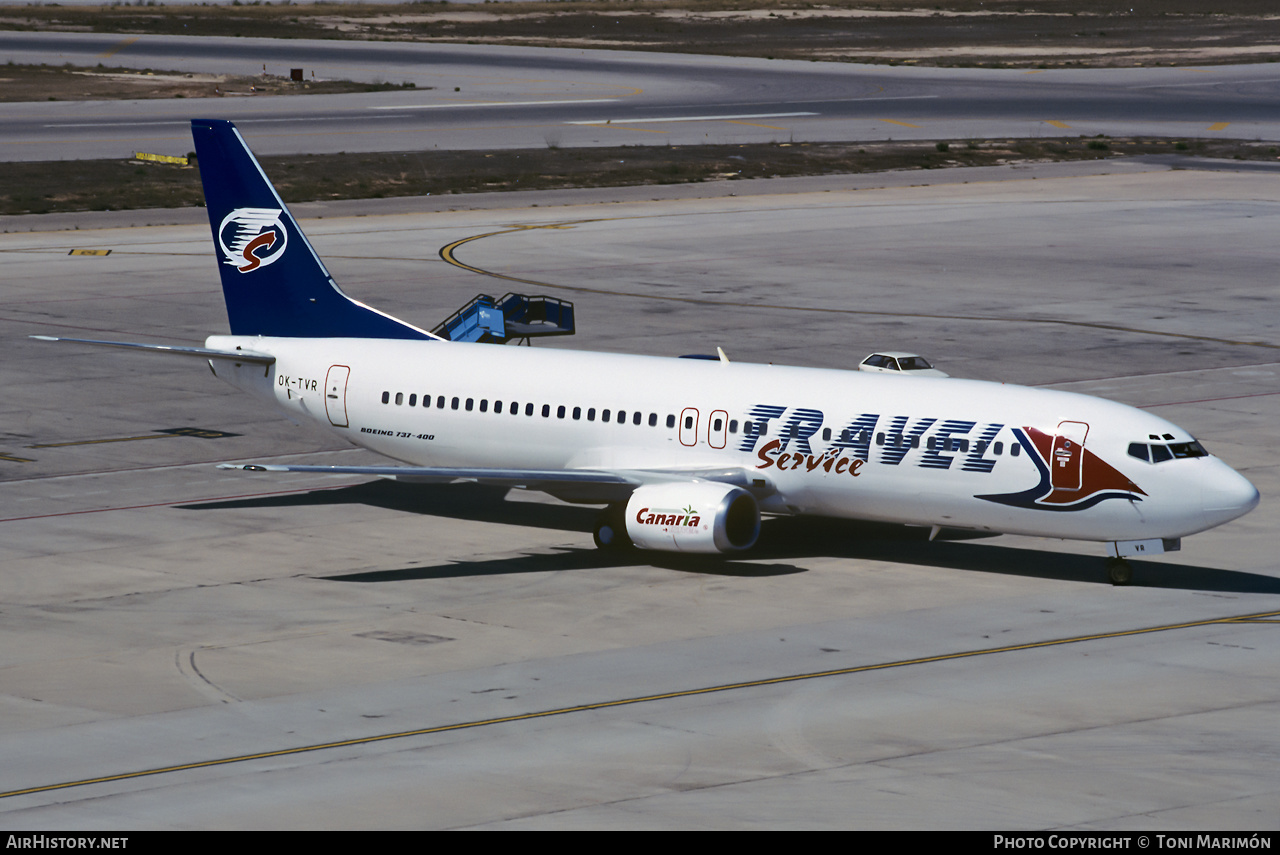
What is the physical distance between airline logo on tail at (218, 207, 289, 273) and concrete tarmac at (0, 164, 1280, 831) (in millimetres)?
5555

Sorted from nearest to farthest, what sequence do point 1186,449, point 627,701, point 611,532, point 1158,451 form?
point 627,701 → point 1158,451 → point 1186,449 → point 611,532

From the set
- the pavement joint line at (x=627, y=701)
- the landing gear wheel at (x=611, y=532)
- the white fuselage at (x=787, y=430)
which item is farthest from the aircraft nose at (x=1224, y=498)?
the landing gear wheel at (x=611, y=532)

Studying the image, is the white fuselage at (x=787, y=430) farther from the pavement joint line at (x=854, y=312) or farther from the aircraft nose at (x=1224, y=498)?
the pavement joint line at (x=854, y=312)

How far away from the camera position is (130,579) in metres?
37.6

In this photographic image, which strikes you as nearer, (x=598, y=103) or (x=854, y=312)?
(x=854, y=312)

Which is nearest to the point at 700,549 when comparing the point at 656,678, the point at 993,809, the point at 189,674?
the point at 656,678

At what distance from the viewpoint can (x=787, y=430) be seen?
39.2 metres

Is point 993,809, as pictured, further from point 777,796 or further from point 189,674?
point 189,674

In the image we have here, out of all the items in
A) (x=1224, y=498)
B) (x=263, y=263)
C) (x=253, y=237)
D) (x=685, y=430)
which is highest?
(x=253, y=237)

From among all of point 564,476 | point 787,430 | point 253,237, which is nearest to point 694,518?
point 787,430

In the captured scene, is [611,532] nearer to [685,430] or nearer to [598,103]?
[685,430]

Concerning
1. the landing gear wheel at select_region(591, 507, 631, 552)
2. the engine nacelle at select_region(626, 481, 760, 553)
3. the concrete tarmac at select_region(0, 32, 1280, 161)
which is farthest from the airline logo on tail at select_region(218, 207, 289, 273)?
the concrete tarmac at select_region(0, 32, 1280, 161)

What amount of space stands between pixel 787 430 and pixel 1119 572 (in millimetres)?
7261

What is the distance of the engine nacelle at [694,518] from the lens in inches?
1485
